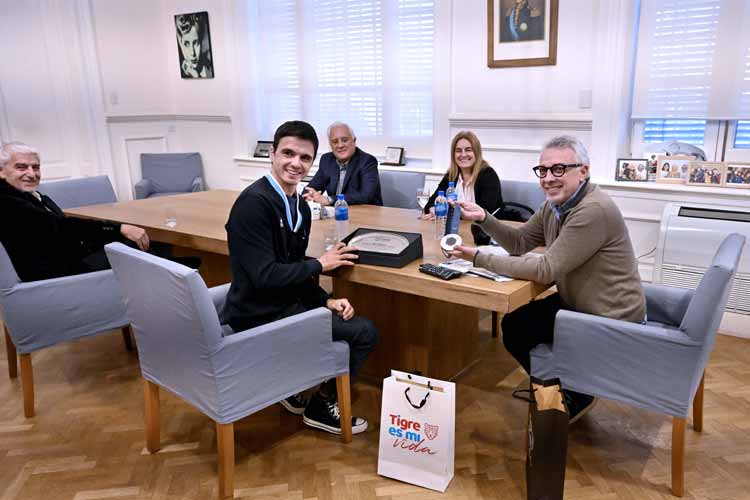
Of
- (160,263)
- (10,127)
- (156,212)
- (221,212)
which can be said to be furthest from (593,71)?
(10,127)

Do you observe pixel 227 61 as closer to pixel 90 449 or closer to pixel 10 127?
pixel 10 127

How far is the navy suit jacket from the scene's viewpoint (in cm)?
372

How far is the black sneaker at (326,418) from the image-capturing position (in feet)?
8.18

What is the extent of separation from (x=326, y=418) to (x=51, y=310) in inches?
50.6

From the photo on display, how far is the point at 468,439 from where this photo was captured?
8.03ft

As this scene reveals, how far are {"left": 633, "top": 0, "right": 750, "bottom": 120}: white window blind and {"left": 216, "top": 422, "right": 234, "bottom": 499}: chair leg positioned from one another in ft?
10.9

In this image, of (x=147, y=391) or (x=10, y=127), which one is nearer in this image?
(x=147, y=391)

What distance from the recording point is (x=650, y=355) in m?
1.96

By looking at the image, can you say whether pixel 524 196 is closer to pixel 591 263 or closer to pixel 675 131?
pixel 675 131

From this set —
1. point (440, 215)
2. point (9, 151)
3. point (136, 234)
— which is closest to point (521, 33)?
point (440, 215)

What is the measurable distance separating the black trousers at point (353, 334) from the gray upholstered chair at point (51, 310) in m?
1.01

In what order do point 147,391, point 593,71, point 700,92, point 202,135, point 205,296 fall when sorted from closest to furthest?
1. point 205,296
2. point 147,391
3. point 700,92
4. point 593,71
5. point 202,135

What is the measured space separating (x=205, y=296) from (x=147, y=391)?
0.68 metres

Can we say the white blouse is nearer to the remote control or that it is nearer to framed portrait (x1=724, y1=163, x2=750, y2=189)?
the remote control
